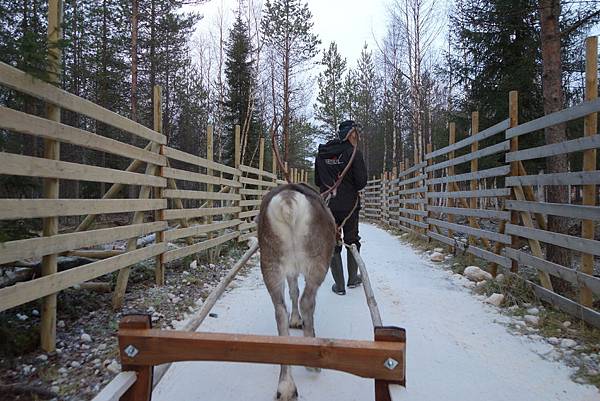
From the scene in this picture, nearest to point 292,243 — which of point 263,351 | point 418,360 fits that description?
point 263,351

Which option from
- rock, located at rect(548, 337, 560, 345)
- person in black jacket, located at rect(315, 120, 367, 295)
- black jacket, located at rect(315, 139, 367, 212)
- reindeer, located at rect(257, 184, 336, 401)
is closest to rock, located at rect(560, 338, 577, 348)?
rock, located at rect(548, 337, 560, 345)

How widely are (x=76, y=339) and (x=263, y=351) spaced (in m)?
2.49

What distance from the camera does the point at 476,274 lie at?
5371mm

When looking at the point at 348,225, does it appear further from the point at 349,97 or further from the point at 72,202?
the point at 349,97

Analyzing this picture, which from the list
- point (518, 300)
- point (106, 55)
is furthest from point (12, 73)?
point (106, 55)

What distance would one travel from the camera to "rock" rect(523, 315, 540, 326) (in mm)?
3595

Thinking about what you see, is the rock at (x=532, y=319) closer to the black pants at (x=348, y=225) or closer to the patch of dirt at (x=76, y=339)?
the black pants at (x=348, y=225)

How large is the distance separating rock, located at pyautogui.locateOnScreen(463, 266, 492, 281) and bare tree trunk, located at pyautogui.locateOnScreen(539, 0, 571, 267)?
2.68 feet

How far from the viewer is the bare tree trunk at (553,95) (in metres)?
4.66

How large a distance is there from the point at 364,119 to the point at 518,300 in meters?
33.2

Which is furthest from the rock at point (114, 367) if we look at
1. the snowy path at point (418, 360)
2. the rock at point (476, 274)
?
the rock at point (476, 274)

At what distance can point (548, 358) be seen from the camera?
2979 mm

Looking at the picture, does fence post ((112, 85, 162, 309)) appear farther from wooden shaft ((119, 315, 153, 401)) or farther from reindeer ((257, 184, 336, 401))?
wooden shaft ((119, 315, 153, 401))

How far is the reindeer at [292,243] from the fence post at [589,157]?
253 centimetres
